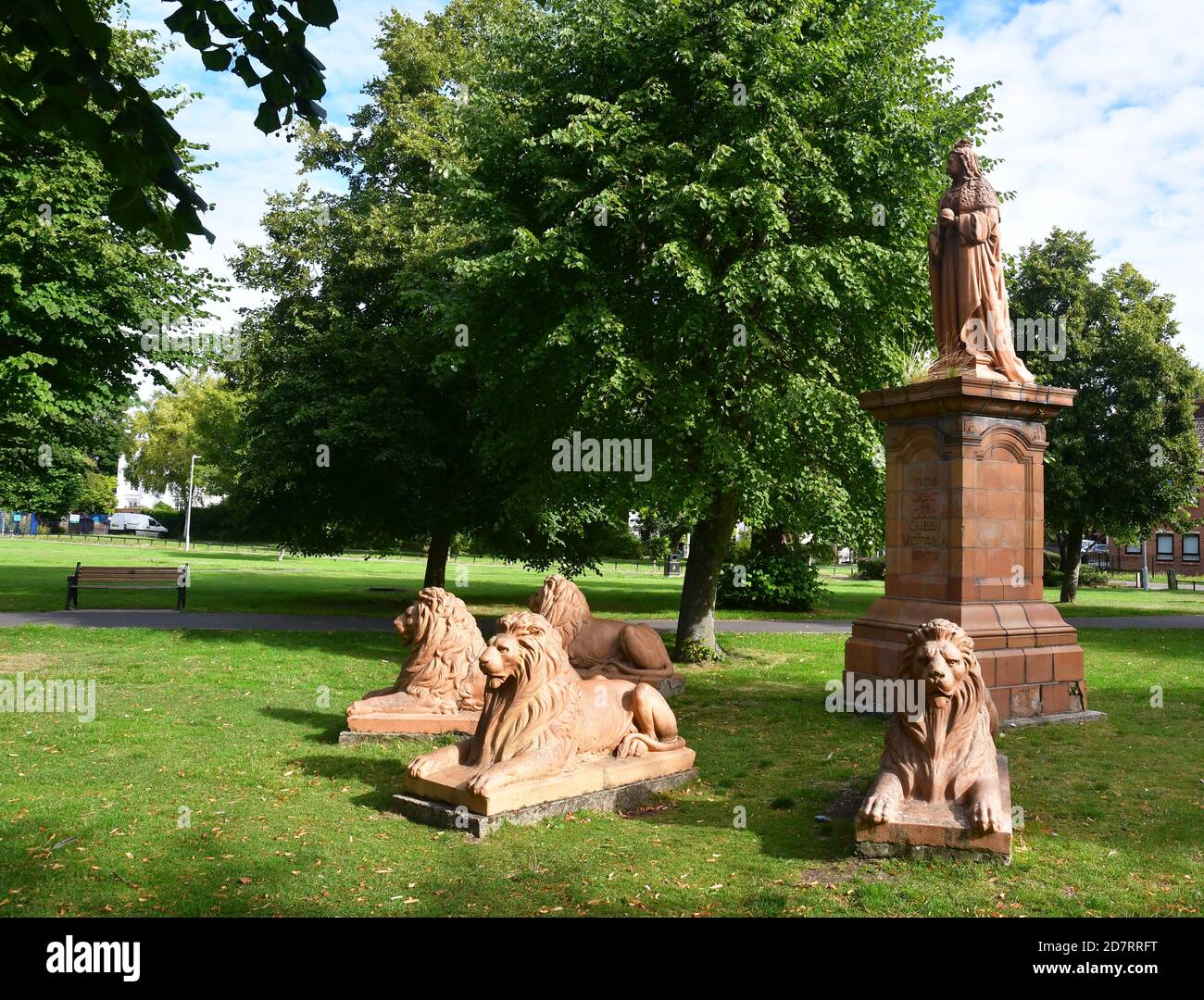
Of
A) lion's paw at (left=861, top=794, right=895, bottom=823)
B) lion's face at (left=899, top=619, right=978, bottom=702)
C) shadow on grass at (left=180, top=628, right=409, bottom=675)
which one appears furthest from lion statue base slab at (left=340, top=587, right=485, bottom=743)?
shadow on grass at (left=180, top=628, right=409, bottom=675)

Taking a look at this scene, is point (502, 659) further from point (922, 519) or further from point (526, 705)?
point (922, 519)

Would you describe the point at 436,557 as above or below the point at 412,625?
above

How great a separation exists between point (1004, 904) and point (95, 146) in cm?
654

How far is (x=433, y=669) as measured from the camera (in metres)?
9.57

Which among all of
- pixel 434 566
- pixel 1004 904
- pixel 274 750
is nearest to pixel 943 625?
pixel 1004 904

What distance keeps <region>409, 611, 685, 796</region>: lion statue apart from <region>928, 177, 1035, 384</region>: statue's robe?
6766 mm

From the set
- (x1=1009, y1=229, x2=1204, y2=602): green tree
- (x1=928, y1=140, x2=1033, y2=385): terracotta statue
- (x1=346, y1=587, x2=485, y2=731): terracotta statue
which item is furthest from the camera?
(x1=1009, y1=229, x2=1204, y2=602): green tree

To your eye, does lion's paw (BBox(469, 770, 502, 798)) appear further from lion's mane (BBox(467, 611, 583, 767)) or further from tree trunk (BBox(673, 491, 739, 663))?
tree trunk (BBox(673, 491, 739, 663))

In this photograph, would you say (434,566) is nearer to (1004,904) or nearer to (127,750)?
(127,750)

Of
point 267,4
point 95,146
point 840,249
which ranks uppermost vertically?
point 840,249

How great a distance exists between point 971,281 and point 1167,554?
64010 millimetres

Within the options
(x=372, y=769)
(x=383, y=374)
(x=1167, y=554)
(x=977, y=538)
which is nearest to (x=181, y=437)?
(x=383, y=374)

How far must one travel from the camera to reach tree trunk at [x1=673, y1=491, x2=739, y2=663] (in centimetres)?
1614

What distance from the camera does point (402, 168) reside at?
84.3ft
